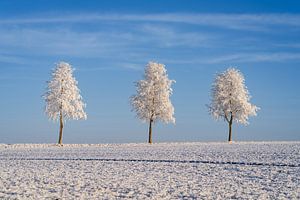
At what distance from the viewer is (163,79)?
60.2m

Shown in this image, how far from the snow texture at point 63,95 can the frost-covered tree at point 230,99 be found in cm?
2031

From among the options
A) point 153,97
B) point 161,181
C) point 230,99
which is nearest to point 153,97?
point 153,97

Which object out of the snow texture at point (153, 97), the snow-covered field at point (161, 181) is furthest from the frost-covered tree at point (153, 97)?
the snow-covered field at point (161, 181)

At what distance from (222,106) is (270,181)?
4598cm

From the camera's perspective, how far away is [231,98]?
63469 mm

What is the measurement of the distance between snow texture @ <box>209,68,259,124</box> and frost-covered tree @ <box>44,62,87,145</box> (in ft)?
66.7

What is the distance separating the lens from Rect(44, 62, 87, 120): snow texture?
55719 mm

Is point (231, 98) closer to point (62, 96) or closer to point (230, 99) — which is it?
point (230, 99)

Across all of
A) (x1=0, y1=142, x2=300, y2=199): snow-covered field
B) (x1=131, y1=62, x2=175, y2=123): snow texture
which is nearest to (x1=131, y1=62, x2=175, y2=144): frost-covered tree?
(x1=131, y1=62, x2=175, y2=123): snow texture

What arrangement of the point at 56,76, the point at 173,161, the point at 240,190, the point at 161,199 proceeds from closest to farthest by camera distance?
the point at 161,199 → the point at 240,190 → the point at 173,161 → the point at 56,76

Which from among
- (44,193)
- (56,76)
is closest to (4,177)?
(44,193)

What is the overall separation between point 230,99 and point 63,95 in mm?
24733

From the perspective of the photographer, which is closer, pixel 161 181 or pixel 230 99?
pixel 161 181

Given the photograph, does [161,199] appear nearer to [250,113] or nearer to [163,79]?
[163,79]
